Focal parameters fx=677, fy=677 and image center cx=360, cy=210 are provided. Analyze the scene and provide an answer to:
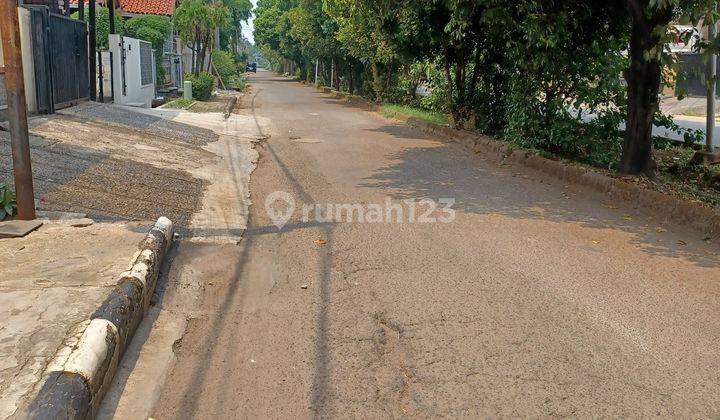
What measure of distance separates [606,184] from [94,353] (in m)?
7.40

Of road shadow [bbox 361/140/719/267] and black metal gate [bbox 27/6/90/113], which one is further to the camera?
black metal gate [bbox 27/6/90/113]

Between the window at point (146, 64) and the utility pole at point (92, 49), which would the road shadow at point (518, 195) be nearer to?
the utility pole at point (92, 49)

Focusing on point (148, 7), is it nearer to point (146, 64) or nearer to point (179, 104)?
point (146, 64)

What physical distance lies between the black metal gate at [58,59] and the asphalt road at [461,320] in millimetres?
7101

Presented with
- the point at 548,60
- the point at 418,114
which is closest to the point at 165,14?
the point at 418,114

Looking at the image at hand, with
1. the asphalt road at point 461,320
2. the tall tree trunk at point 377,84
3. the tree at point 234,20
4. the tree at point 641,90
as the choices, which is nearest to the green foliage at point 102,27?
the tall tree trunk at point 377,84

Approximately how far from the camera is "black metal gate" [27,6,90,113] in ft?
41.4

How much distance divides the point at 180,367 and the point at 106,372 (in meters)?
0.48

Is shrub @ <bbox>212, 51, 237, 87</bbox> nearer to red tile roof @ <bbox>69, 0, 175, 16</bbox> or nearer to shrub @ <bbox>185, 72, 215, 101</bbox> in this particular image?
red tile roof @ <bbox>69, 0, 175, 16</bbox>

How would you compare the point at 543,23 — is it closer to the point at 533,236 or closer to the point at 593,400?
the point at 533,236

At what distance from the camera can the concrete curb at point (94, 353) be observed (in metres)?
2.99

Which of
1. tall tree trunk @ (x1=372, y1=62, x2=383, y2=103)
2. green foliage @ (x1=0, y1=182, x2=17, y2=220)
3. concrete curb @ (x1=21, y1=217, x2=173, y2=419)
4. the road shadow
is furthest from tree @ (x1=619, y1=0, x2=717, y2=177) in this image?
tall tree trunk @ (x1=372, y1=62, x2=383, y2=103)

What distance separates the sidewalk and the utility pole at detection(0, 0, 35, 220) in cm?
32

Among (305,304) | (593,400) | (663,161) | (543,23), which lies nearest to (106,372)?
(305,304)
